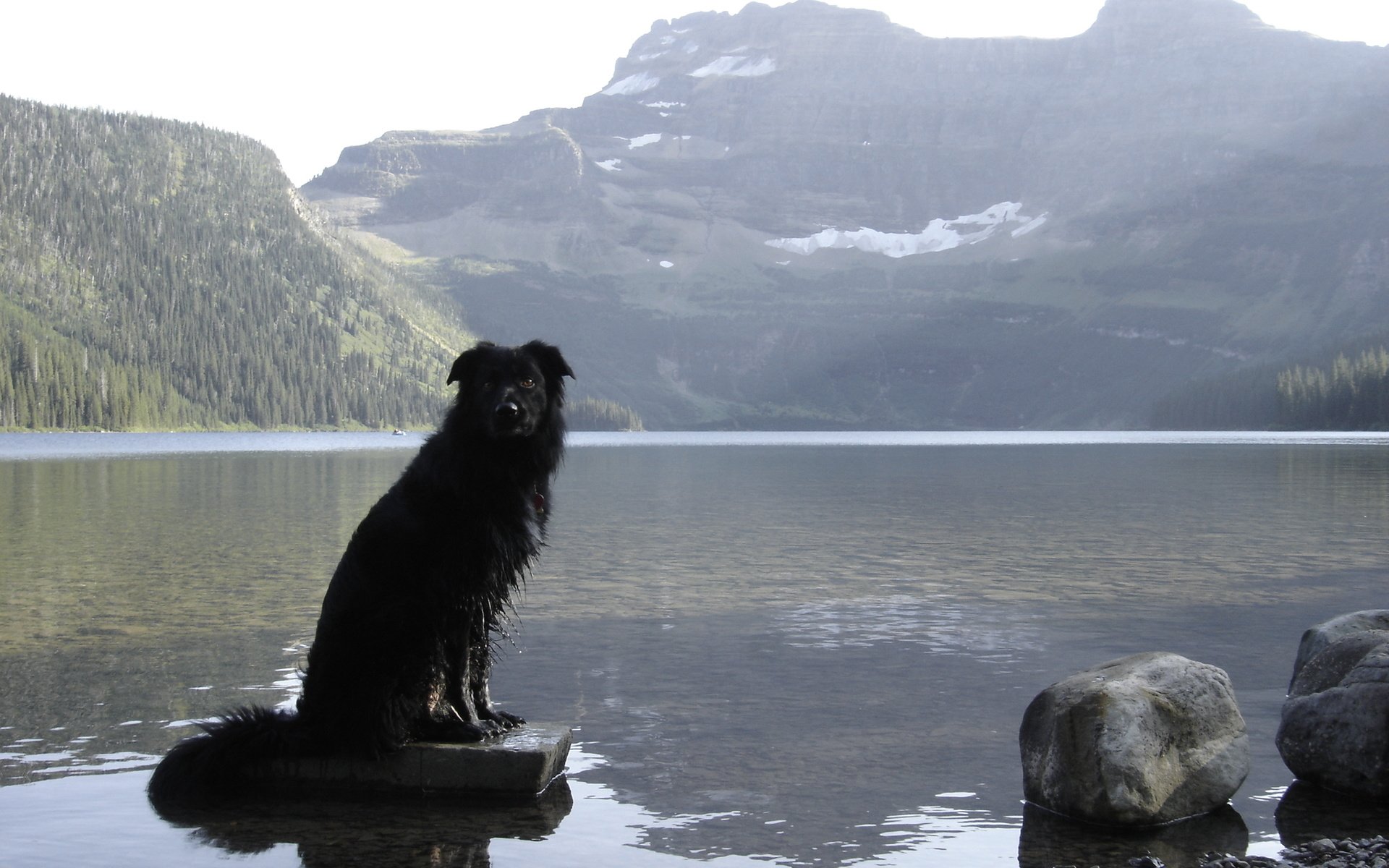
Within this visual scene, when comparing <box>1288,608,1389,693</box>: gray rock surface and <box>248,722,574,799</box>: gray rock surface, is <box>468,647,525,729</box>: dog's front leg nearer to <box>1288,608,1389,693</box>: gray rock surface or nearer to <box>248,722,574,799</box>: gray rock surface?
<box>248,722,574,799</box>: gray rock surface

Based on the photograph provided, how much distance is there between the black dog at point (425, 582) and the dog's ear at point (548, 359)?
0.05 ft

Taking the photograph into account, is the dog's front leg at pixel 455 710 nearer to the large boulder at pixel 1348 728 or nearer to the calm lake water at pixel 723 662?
the calm lake water at pixel 723 662

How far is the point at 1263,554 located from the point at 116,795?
1120 inches

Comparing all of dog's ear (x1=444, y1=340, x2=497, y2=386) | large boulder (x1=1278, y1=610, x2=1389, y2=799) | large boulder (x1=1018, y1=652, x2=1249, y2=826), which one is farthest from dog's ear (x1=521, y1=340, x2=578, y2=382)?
large boulder (x1=1278, y1=610, x2=1389, y2=799)

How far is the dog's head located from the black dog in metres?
0.01

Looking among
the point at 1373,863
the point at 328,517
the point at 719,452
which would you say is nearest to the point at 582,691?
the point at 1373,863

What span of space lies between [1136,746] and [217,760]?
7.73 m

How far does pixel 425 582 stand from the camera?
976cm

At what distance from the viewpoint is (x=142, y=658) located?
16.8m

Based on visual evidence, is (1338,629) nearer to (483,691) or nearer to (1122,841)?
(1122,841)

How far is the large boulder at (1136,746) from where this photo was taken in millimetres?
10016

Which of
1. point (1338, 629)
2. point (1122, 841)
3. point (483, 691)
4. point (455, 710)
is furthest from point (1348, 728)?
point (455, 710)

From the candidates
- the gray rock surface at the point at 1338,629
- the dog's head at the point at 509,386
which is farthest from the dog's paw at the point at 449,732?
the gray rock surface at the point at 1338,629

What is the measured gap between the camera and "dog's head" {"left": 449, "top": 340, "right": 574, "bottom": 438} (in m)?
9.53
